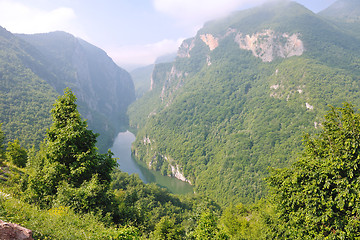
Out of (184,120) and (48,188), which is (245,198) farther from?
(184,120)

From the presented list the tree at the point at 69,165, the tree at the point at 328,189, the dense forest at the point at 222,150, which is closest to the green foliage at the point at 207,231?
the dense forest at the point at 222,150

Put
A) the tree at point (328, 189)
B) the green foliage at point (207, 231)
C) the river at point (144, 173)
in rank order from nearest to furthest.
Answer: the tree at point (328, 189)
the green foliage at point (207, 231)
the river at point (144, 173)

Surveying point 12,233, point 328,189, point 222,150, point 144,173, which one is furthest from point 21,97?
point 328,189

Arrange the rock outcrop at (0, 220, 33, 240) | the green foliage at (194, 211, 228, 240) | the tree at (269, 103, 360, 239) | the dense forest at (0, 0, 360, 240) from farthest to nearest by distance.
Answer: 1. the green foliage at (194, 211, 228, 240)
2. the dense forest at (0, 0, 360, 240)
3. the tree at (269, 103, 360, 239)
4. the rock outcrop at (0, 220, 33, 240)

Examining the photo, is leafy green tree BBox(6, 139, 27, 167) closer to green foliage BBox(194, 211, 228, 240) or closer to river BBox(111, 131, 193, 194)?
green foliage BBox(194, 211, 228, 240)

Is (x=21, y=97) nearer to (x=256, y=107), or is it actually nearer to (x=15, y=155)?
(x=15, y=155)

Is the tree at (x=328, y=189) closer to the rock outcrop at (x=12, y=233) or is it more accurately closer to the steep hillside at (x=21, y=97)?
the rock outcrop at (x=12, y=233)

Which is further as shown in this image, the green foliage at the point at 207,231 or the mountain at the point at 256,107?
the mountain at the point at 256,107

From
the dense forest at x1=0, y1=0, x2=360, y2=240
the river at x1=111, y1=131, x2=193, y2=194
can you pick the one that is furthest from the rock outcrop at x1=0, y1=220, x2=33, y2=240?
the river at x1=111, y1=131, x2=193, y2=194
